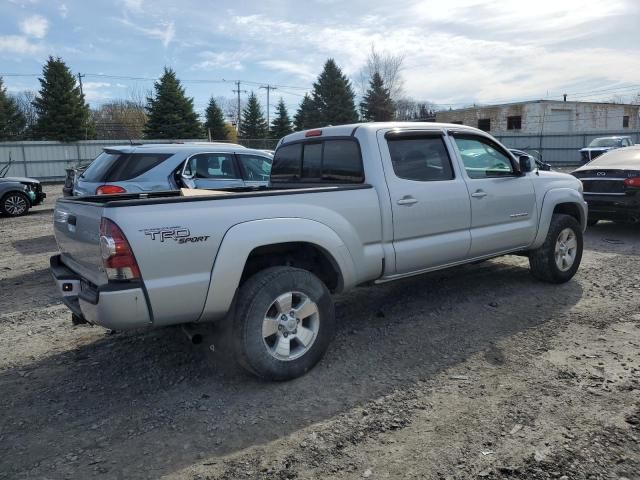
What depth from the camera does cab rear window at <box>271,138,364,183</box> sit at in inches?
182

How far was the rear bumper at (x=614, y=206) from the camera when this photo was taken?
8938mm

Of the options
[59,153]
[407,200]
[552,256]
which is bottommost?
[552,256]

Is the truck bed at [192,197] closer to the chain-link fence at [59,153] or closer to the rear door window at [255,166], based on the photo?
the rear door window at [255,166]

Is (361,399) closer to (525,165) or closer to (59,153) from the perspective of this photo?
(525,165)

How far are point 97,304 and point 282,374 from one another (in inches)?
54.4

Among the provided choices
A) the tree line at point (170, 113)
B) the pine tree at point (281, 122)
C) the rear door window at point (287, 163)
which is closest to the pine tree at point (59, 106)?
the tree line at point (170, 113)

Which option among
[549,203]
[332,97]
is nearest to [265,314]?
[549,203]

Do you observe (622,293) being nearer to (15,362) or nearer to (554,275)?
(554,275)

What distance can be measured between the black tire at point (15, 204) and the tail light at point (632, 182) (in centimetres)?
1452

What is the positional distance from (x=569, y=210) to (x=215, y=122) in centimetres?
4574

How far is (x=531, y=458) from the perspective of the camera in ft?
9.36

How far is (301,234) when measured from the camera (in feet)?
12.4

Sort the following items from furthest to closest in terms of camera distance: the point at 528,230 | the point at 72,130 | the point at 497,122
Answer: the point at 497,122 → the point at 72,130 → the point at 528,230

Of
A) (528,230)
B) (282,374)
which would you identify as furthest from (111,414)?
(528,230)
